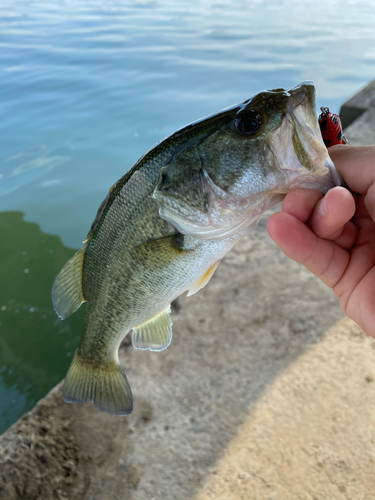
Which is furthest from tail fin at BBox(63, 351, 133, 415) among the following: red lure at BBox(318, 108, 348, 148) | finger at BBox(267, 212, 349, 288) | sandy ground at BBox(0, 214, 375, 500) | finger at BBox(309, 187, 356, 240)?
red lure at BBox(318, 108, 348, 148)

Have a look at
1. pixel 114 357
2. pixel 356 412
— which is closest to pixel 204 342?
pixel 356 412

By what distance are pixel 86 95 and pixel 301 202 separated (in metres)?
8.05

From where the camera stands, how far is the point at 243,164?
0.97m

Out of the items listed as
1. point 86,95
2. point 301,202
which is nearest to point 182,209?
point 301,202

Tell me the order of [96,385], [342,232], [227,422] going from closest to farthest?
[342,232] < [96,385] < [227,422]

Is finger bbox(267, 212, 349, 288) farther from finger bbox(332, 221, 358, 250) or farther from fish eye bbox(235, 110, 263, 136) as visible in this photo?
fish eye bbox(235, 110, 263, 136)

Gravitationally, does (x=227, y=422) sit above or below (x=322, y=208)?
below

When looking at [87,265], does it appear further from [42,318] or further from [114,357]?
[42,318]

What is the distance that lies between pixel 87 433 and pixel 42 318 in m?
1.60

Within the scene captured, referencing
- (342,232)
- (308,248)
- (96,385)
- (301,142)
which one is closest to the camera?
(301,142)

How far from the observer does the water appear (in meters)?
3.34

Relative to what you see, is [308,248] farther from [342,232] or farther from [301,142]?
[301,142]

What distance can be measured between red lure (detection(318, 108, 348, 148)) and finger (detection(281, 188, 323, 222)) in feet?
1.37

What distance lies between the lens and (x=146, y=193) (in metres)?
1.07
